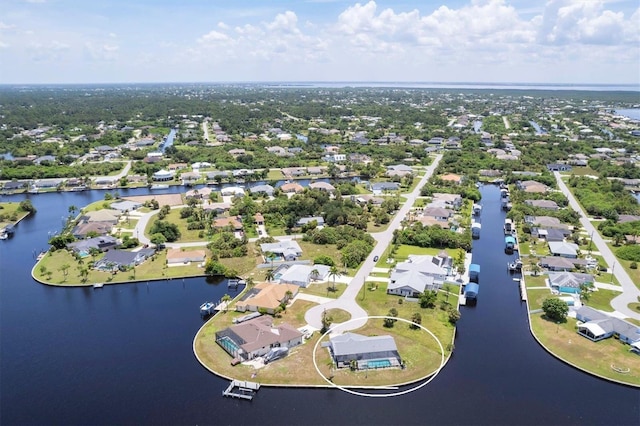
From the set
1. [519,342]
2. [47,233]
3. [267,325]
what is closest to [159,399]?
[267,325]

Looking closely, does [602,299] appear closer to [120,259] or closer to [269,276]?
[269,276]

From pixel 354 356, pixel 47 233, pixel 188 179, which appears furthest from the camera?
pixel 188 179

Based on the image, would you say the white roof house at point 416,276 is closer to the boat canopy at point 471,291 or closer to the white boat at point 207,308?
the boat canopy at point 471,291

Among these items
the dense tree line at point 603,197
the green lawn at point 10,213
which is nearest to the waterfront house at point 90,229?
the green lawn at point 10,213

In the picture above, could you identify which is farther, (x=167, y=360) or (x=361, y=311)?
(x=361, y=311)

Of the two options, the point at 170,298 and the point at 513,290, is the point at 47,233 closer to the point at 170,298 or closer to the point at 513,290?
the point at 170,298
